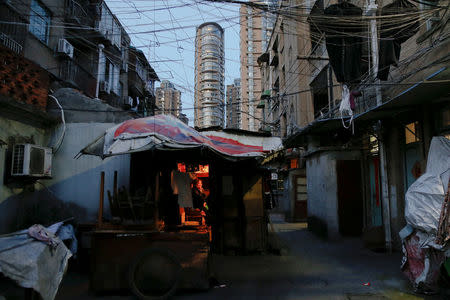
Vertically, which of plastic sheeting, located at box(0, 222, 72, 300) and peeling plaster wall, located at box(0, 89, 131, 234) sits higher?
peeling plaster wall, located at box(0, 89, 131, 234)

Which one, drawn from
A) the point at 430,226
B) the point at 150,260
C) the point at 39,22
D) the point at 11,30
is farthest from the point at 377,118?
the point at 39,22

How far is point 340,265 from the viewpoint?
809 cm

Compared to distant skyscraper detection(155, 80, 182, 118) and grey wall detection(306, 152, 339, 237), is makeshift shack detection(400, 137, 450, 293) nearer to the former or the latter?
grey wall detection(306, 152, 339, 237)

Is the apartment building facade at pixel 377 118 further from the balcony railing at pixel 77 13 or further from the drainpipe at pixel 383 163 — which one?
the balcony railing at pixel 77 13

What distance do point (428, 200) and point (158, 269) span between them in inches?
217

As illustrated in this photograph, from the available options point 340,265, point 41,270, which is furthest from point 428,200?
point 41,270

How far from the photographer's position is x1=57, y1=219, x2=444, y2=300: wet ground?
19.4ft

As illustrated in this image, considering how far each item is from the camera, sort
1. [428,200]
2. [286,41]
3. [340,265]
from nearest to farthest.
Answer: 1. [428,200]
2. [340,265]
3. [286,41]

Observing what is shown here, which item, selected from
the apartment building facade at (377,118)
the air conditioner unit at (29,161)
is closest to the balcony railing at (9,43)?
the air conditioner unit at (29,161)

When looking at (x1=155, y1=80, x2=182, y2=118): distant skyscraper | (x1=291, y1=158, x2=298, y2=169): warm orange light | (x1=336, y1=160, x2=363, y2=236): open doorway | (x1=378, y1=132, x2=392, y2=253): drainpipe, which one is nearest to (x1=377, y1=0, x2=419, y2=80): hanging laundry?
(x1=378, y1=132, x2=392, y2=253): drainpipe

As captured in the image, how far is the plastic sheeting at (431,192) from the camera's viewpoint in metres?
5.45

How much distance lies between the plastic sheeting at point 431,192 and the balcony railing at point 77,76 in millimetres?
13364

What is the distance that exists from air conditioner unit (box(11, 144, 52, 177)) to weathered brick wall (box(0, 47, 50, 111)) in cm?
130

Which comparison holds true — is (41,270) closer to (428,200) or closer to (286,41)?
(428,200)
